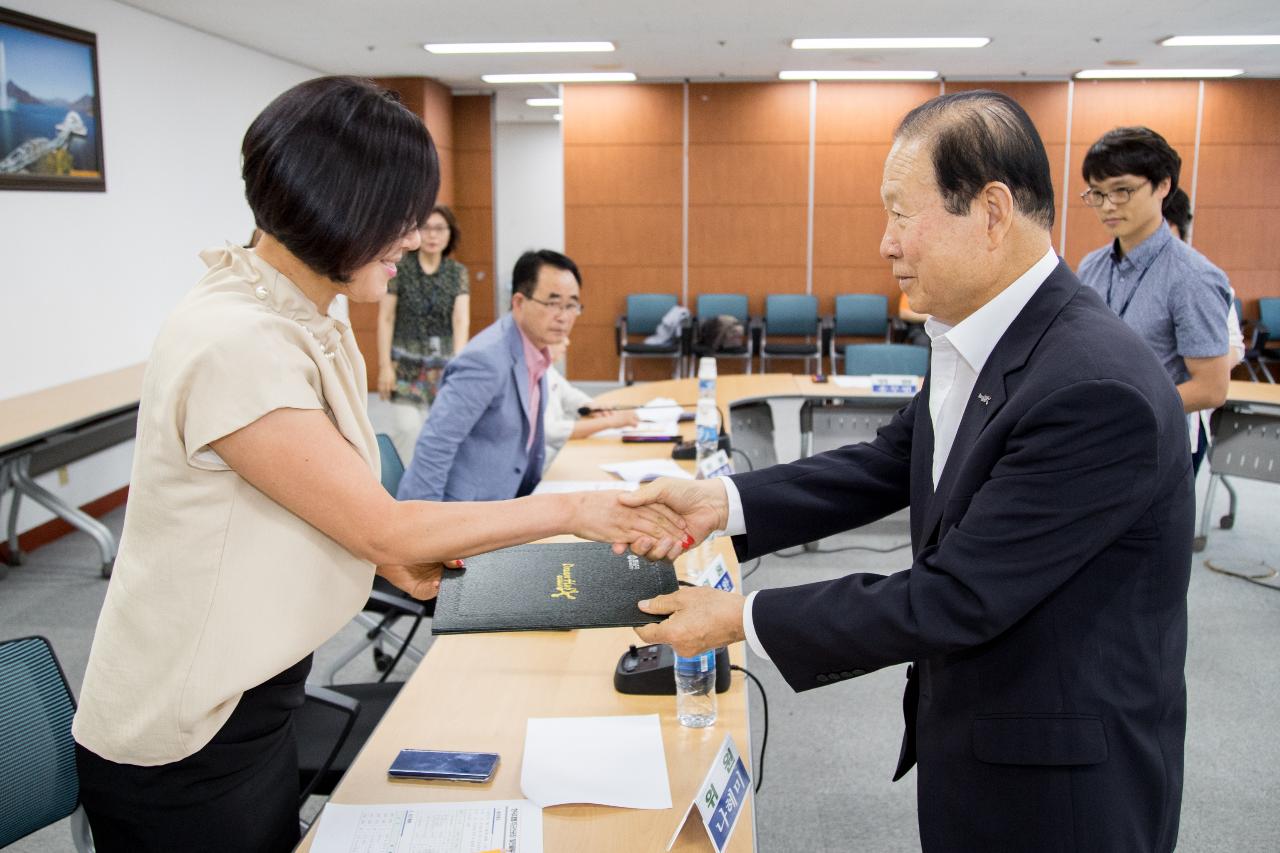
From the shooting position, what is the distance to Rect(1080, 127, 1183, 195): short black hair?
304 cm

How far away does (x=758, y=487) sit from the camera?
1842mm

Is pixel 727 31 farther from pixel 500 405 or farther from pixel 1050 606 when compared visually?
pixel 1050 606

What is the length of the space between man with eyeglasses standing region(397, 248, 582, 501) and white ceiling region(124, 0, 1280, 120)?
3576 millimetres

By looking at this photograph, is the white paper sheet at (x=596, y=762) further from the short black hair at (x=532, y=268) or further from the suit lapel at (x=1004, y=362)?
the short black hair at (x=532, y=268)

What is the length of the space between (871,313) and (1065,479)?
8.50 metres

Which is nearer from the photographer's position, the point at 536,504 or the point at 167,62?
the point at 536,504

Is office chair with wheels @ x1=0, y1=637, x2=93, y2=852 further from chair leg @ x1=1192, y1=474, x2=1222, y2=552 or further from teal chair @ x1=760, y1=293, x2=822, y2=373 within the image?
teal chair @ x1=760, y1=293, x2=822, y2=373

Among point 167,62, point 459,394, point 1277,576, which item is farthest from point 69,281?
point 1277,576

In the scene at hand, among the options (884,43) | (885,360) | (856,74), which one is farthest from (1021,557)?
(856,74)

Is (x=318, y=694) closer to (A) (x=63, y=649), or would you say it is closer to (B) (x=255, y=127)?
(B) (x=255, y=127)

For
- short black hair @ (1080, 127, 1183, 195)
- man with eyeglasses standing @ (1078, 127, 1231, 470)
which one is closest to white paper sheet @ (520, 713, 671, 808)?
man with eyeglasses standing @ (1078, 127, 1231, 470)

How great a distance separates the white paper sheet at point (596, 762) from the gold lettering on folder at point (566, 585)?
0.76ft

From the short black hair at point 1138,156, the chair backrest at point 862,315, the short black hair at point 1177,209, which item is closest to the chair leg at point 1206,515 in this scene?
the short black hair at point 1177,209

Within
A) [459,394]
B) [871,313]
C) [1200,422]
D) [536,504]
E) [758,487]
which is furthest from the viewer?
[871,313]
